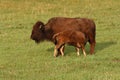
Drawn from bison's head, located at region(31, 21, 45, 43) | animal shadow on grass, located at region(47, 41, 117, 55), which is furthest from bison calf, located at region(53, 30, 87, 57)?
animal shadow on grass, located at region(47, 41, 117, 55)

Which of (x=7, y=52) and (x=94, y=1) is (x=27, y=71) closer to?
(x=7, y=52)

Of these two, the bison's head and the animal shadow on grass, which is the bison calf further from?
the animal shadow on grass

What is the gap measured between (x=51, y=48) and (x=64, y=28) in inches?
65.2

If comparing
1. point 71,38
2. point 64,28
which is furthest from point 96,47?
point 71,38

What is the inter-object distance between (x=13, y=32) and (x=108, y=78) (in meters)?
10.8

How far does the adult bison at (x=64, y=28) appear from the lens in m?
13.9

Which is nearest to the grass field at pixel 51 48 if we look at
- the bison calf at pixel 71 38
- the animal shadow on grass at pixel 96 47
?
the animal shadow on grass at pixel 96 47

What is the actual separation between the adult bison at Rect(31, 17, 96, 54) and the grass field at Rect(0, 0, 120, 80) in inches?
22.0

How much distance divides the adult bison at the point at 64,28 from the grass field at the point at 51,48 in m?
0.56

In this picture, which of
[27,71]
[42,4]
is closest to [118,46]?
[27,71]

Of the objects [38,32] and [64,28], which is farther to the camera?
[38,32]

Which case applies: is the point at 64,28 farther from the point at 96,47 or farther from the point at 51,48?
the point at 96,47

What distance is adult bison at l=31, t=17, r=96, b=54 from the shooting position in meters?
13.9

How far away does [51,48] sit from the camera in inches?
606
